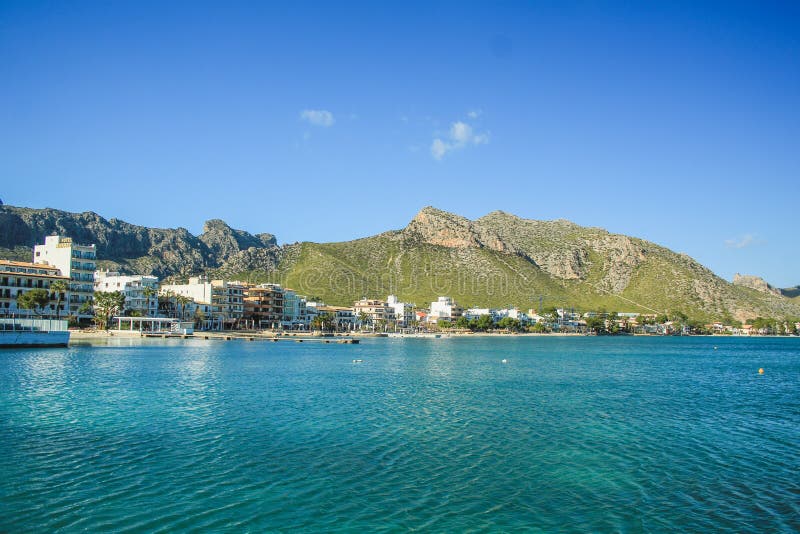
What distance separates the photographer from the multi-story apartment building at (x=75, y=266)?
12025 cm

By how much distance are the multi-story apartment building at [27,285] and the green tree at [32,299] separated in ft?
10.4

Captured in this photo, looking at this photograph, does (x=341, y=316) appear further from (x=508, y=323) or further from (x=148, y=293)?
(x=148, y=293)

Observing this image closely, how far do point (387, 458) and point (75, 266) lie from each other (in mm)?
121365

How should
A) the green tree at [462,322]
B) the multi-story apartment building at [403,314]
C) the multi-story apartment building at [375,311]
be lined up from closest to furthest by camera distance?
the multi-story apartment building at [375,311]
the green tree at [462,322]
the multi-story apartment building at [403,314]

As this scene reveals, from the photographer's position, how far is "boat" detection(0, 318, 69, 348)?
74125 mm

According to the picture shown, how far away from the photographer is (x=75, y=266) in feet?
403

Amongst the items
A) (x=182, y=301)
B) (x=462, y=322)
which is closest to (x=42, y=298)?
(x=182, y=301)

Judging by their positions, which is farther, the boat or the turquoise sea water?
the boat

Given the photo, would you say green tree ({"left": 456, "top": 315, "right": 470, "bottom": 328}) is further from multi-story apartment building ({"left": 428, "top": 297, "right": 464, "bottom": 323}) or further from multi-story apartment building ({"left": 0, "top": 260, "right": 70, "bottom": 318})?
multi-story apartment building ({"left": 0, "top": 260, "right": 70, "bottom": 318})

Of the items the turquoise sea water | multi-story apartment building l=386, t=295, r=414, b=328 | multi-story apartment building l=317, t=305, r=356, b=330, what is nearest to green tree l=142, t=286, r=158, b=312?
multi-story apartment building l=317, t=305, r=356, b=330

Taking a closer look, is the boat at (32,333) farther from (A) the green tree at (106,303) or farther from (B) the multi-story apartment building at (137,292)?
(B) the multi-story apartment building at (137,292)

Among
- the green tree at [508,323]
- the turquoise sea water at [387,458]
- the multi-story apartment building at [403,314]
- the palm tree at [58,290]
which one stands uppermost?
the palm tree at [58,290]

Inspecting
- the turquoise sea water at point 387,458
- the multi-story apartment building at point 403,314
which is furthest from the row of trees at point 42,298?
the multi-story apartment building at point 403,314

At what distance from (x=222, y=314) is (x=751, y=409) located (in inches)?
5305
